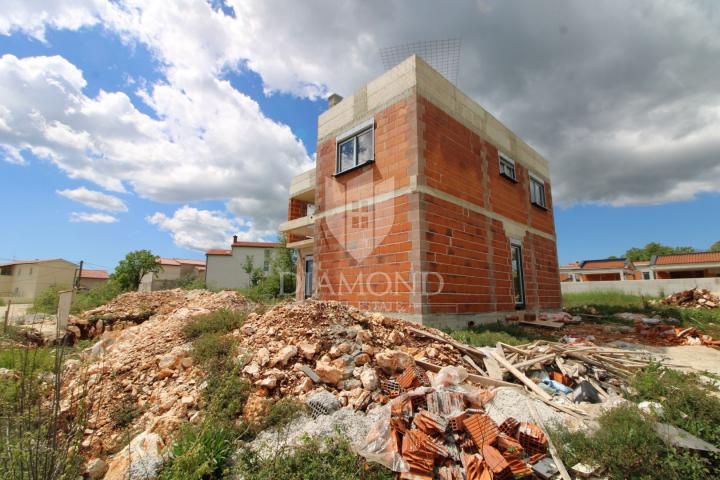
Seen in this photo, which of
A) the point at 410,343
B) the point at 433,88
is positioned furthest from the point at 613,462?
the point at 433,88

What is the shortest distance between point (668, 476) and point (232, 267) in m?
37.0

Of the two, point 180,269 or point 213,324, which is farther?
point 180,269

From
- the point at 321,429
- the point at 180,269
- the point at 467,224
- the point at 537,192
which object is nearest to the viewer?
the point at 321,429

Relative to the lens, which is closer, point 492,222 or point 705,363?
point 705,363

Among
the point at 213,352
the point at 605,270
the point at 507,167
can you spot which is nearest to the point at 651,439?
the point at 213,352

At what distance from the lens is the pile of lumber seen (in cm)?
364

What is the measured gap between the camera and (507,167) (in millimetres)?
10352

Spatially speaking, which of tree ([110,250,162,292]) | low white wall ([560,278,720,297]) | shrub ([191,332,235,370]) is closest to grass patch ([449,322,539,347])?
shrub ([191,332,235,370])

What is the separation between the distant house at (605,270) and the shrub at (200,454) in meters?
37.7

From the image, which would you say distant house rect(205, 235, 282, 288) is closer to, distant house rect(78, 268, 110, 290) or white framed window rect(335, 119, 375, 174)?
distant house rect(78, 268, 110, 290)

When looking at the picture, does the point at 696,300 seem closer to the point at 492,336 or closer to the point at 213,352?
the point at 492,336

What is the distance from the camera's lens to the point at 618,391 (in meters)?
3.82

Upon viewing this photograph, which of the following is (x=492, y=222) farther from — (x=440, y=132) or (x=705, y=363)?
(x=705, y=363)

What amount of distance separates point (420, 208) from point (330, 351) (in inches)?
146
